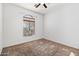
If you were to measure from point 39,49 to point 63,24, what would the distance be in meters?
0.56

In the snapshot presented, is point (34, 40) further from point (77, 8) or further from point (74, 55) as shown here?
point (77, 8)

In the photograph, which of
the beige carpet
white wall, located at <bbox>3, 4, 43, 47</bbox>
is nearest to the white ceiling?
white wall, located at <bbox>3, 4, 43, 47</bbox>

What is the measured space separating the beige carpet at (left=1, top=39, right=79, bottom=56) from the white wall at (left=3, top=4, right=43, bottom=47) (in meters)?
0.08

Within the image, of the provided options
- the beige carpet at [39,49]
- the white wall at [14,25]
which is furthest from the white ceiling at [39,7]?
the beige carpet at [39,49]

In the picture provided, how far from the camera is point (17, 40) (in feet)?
4.62

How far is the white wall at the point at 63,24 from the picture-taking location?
1355 mm

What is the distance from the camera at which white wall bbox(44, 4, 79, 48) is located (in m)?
1.36

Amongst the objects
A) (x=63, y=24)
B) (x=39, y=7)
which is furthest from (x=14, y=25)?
(x=63, y=24)

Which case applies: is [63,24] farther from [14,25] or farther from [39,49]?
[14,25]

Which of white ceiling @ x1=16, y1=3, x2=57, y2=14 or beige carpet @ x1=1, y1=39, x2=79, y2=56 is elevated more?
white ceiling @ x1=16, y1=3, x2=57, y2=14

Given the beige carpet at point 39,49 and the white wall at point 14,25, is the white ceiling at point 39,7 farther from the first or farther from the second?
the beige carpet at point 39,49

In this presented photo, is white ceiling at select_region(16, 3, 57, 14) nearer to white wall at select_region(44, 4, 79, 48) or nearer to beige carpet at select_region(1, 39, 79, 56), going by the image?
white wall at select_region(44, 4, 79, 48)

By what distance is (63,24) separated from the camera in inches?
55.5

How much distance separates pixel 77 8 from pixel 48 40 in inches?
26.4
